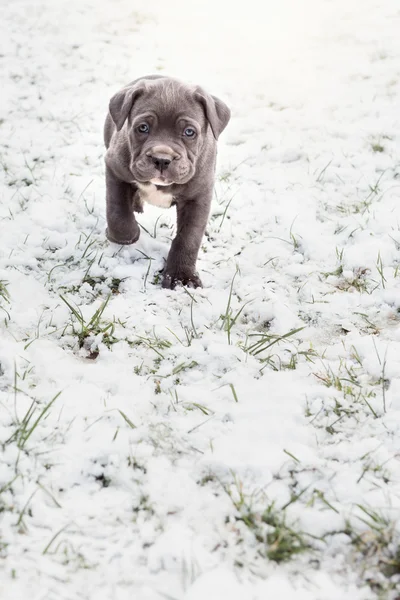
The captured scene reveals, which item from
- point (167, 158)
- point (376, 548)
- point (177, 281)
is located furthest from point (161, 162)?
point (376, 548)

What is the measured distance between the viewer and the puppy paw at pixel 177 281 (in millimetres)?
3899

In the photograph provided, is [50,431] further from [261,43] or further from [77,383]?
[261,43]

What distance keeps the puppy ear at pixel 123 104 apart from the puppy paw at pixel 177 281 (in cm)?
103

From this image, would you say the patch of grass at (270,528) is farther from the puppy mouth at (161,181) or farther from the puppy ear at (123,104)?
the puppy ear at (123,104)

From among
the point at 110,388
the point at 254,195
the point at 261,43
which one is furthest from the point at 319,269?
the point at 261,43

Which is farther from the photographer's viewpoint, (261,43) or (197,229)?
(261,43)

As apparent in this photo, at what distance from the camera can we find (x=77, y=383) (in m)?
2.88

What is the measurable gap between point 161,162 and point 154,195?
0.53 m

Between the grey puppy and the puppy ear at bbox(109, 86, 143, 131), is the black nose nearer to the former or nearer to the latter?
the grey puppy

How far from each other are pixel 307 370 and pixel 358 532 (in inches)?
42.0

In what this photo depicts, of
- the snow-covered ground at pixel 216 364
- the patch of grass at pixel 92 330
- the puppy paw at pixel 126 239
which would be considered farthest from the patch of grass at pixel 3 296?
the puppy paw at pixel 126 239

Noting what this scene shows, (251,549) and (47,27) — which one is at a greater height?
(47,27)

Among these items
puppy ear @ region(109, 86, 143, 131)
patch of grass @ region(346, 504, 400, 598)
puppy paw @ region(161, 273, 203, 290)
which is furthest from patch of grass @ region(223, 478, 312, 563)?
puppy ear @ region(109, 86, 143, 131)

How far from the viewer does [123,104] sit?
3.82m
